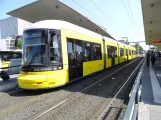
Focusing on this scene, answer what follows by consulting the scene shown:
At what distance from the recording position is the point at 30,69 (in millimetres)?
10297

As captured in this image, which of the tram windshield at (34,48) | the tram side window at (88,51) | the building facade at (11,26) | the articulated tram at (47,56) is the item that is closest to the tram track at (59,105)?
the articulated tram at (47,56)

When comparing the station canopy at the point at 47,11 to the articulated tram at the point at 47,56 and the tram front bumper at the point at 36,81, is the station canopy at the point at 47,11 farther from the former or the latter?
the tram front bumper at the point at 36,81

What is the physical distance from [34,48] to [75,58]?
299 cm

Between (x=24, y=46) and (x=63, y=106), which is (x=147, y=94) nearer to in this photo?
(x=63, y=106)

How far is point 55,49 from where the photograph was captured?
420 inches

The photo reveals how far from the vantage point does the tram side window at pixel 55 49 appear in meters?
10.5

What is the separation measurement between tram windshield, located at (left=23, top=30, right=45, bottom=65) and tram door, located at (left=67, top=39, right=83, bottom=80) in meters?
1.92

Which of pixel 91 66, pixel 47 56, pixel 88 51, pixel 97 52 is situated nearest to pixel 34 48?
pixel 47 56

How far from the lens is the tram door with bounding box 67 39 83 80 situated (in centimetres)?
1198

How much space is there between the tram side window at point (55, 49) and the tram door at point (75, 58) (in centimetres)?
109

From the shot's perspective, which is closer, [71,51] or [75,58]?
[71,51]

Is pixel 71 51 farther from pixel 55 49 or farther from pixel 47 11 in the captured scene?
pixel 47 11

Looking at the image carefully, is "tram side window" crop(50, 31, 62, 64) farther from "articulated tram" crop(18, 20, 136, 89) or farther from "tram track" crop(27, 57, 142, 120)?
"tram track" crop(27, 57, 142, 120)

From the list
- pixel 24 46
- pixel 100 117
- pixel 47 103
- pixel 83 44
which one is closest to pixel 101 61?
pixel 83 44
